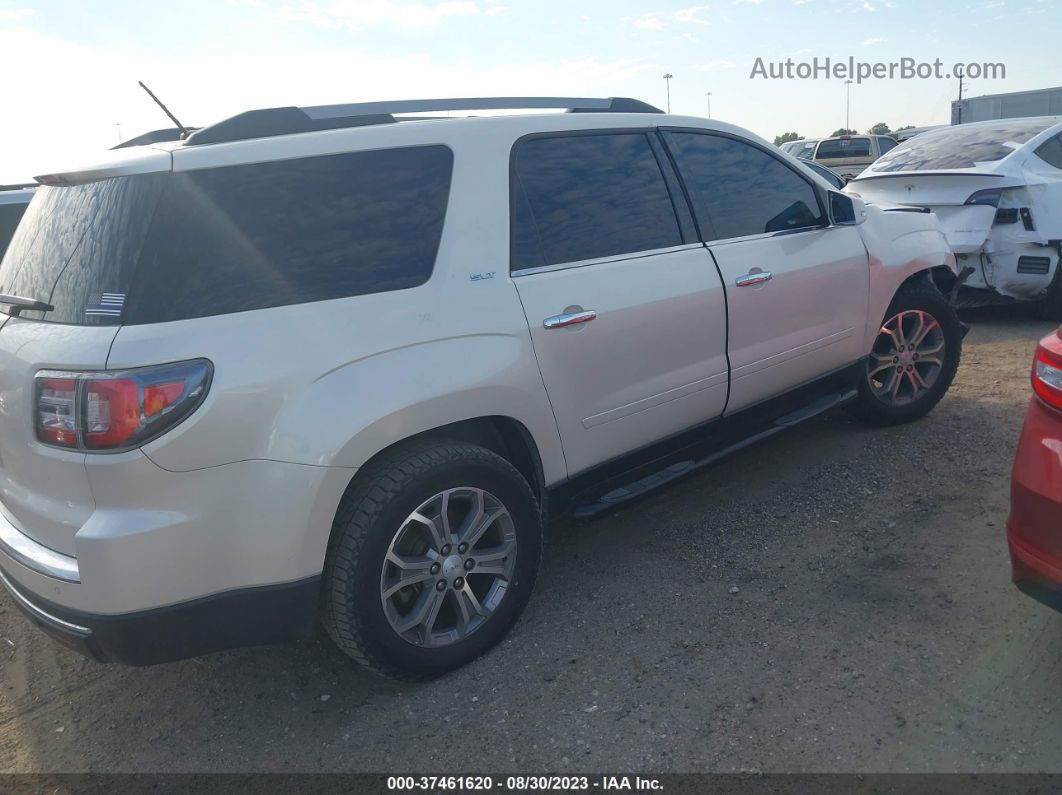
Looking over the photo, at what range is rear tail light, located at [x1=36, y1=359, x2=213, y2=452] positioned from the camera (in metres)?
2.29

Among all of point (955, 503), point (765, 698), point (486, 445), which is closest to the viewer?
point (765, 698)

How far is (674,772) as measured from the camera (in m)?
2.48

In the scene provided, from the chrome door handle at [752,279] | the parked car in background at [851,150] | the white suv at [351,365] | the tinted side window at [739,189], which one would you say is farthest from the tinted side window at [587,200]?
the parked car in background at [851,150]

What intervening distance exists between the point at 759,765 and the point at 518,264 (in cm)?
181

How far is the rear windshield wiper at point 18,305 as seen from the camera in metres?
2.57

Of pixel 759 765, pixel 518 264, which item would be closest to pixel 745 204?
pixel 518 264

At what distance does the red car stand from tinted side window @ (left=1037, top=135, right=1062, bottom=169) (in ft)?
18.3

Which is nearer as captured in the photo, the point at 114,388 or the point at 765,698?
the point at 114,388

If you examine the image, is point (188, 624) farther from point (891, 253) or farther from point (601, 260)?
point (891, 253)

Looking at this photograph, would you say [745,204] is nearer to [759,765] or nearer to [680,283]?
[680,283]

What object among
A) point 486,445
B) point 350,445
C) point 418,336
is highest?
point 418,336

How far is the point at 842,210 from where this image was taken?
172 inches

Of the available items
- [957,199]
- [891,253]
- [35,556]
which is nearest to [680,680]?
[35,556]

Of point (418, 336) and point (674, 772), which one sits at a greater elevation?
point (418, 336)
